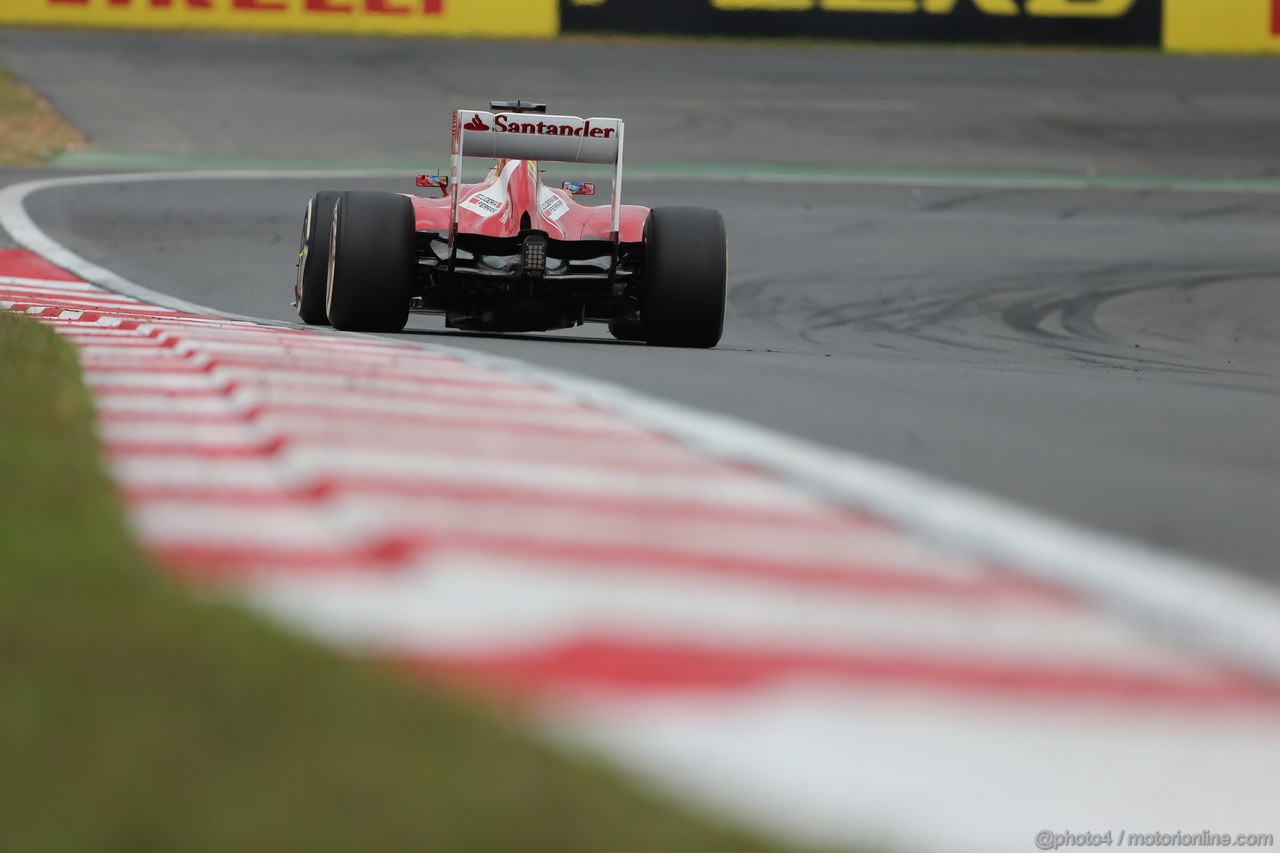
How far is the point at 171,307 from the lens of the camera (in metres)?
10.2

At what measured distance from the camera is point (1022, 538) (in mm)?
3295

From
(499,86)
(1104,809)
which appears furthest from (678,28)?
(1104,809)

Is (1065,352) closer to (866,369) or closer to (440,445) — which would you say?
(866,369)

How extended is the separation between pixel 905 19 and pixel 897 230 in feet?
41.2

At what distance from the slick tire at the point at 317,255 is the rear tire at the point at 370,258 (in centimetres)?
57

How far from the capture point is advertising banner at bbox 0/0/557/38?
2759 cm

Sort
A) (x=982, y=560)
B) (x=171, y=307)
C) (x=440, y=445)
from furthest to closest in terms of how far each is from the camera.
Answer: (x=171, y=307) < (x=440, y=445) < (x=982, y=560)

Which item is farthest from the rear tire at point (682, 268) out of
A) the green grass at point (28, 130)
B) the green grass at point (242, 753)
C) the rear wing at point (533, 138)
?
the green grass at point (28, 130)

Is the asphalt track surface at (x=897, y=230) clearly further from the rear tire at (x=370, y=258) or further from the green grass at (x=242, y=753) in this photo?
the green grass at (x=242, y=753)

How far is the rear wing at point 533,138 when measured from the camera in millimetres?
9125

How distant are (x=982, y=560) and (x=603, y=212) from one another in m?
6.43

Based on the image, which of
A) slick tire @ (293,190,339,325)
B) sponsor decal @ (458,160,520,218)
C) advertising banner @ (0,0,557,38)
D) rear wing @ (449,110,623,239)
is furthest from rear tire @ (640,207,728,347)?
advertising banner @ (0,0,557,38)

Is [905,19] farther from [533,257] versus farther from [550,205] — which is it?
[533,257]

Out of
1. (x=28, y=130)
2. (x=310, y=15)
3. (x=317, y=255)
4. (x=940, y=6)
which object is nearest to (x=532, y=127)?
(x=317, y=255)
